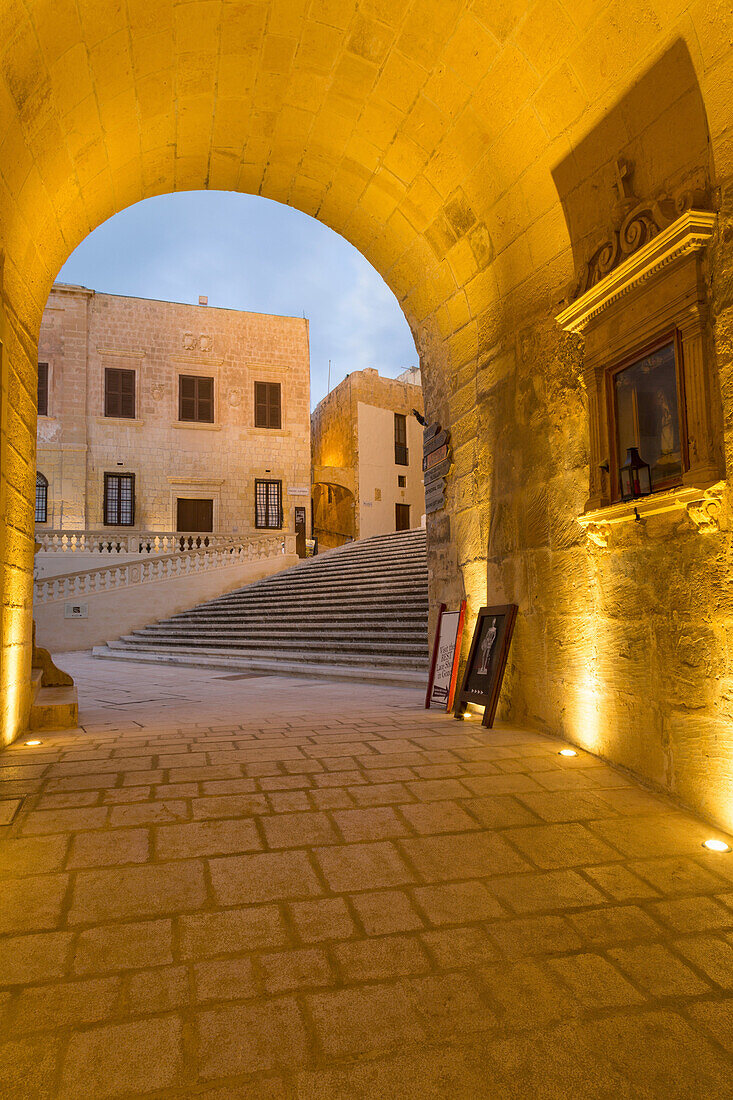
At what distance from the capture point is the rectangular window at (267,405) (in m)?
24.9

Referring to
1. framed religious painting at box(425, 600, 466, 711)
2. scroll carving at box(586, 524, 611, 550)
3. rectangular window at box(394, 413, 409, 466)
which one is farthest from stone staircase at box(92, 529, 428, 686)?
rectangular window at box(394, 413, 409, 466)

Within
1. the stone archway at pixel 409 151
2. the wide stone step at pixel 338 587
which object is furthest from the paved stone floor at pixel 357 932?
the wide stone step at pixel 338 587

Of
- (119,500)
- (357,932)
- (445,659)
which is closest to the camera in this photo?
(357,932)

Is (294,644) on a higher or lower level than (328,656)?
higher

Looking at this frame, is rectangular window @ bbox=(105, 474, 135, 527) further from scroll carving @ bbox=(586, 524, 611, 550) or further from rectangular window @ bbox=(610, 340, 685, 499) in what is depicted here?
rectangular window @ bbox=(610, 340, 685, 499)

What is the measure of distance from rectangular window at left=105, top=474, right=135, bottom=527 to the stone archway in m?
17.6

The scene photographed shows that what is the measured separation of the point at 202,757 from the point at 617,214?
4202 millimetres

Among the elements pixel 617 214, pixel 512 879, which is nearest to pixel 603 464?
pixel 617 214

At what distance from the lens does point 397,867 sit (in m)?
2.84

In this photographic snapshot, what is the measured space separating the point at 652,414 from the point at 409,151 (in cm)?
324

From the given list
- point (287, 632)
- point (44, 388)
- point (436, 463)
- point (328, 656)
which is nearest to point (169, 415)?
point (44, 388)

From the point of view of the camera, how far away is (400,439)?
1185 inches

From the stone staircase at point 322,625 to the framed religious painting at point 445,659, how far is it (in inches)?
66.5

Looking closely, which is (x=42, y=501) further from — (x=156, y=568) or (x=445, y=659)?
(x=445, y=659)
